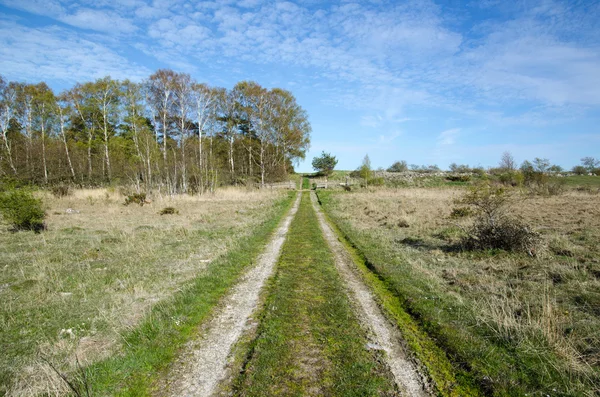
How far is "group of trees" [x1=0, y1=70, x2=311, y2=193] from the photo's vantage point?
34.3m

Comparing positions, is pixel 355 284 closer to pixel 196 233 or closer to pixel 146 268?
pixel 146 268

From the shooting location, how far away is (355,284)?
7898 mm

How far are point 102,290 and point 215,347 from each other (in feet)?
14.9

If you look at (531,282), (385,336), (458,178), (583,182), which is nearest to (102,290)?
(385,336)

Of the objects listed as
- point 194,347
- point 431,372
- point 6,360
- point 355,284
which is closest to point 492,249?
point 355,284

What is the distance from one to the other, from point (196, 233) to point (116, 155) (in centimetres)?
2927

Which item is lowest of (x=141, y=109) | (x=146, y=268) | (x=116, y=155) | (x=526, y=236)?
(x=146, y=268)

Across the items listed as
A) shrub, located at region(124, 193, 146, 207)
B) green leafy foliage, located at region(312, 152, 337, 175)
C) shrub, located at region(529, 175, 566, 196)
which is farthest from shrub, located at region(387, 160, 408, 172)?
shrub, located at region(124, 193, 146, 207)

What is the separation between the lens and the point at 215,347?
4953 mm

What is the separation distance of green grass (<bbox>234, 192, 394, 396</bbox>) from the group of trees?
3053cm

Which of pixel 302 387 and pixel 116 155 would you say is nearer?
pixel 302 387

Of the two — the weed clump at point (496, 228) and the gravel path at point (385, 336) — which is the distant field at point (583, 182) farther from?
the gravel path at point (385, 336)

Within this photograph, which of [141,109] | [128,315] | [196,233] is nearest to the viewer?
[128,315]

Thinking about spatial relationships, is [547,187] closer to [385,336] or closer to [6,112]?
[385,336]
